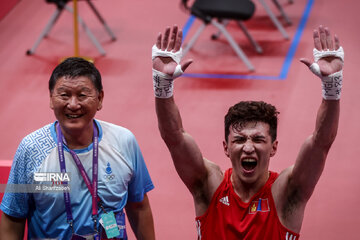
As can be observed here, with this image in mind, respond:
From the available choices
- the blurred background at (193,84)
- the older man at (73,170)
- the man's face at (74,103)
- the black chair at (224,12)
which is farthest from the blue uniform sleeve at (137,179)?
the black chair at (224,12)

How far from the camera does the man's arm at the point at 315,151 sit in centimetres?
310

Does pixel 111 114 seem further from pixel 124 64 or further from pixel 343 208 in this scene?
pixel 343 208

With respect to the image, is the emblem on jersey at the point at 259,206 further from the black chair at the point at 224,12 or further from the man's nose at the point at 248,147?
the black chair at the point at 224,12

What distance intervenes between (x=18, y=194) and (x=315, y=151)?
4.87 ft

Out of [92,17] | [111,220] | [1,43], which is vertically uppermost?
[92,17]

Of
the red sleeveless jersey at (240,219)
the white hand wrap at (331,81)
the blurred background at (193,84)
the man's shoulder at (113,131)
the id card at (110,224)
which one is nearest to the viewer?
the white hand wrap at (331,81)

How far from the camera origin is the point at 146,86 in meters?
7.62

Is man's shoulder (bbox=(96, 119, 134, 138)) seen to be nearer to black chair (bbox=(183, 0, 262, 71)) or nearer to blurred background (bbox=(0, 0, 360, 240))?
blurred background (bbox=(0, 0, 360, 240))

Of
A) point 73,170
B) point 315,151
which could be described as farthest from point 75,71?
point 315,151

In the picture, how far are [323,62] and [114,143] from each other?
1.15 meters

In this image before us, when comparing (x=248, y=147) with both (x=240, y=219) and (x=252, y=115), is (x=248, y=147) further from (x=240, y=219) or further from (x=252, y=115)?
(x=240, y=219)

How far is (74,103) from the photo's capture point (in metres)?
3.29

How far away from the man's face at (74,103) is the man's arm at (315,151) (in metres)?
1.03

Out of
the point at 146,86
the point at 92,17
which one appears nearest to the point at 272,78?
the point at 146,86
